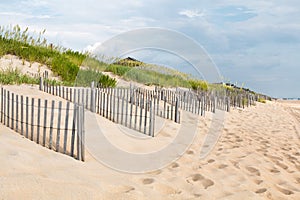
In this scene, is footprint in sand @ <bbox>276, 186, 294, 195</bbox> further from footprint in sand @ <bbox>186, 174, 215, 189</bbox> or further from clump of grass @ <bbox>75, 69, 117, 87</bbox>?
clump of grass @ <bbox>75, 69, 117, 87</bbox>

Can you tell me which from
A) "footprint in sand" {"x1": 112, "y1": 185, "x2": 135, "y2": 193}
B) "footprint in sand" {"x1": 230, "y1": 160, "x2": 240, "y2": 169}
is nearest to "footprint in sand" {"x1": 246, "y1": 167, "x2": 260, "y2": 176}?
"footprint in sand" {"x1": 230, "y1": 160, "x2": 240, "y2": 169}

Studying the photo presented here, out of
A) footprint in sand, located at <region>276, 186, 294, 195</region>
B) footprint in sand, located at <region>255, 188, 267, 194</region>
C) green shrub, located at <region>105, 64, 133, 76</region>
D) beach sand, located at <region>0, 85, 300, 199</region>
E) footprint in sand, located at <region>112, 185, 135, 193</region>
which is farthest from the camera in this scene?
green shrub, located at <region>105, 64, 133, 76</region>

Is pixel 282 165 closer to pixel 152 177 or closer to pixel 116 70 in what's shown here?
pixel 152 177

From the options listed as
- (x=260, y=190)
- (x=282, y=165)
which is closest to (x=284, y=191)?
(x=260, y=190)

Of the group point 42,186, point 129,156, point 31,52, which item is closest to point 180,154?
point 129,156

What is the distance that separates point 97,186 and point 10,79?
29.5 ft

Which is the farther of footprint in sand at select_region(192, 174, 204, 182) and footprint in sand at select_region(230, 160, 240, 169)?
footprint in sand at select_region(230, 160, 240, 169)

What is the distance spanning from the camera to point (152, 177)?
169 inches

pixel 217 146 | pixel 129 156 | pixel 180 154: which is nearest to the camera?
pixel 129 156

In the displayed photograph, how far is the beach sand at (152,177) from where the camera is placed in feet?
10.8

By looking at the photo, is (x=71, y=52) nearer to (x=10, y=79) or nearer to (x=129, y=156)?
(x=10, y=79)

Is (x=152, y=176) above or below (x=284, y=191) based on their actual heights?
above

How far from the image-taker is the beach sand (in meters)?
3.28

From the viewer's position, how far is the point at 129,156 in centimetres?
557
